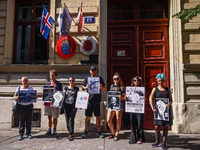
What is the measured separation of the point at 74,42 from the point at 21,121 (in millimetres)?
3122

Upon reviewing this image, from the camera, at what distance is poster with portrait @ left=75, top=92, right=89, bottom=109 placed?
4578 millimetres

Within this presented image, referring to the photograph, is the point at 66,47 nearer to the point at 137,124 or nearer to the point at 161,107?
the point at 137,124

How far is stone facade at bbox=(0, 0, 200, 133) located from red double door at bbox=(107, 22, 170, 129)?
35 cm

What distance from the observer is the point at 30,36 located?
6.76 meters

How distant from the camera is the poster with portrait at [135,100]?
14.0 feet

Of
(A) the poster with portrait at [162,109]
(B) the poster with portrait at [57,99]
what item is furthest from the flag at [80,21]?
(A) the poster with portrait at [162,109]

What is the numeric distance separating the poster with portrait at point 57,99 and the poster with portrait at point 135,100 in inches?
71.1

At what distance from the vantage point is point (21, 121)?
4.79m

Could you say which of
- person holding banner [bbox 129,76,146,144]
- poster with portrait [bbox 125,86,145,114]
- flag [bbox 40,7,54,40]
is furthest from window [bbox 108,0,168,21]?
poster with portrait [bbox 125,86,145,114]

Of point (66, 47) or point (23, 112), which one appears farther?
point (66, 47)

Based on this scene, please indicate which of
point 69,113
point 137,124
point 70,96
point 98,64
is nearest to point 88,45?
point 98,64

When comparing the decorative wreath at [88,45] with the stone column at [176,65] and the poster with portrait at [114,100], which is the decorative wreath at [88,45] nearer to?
the poster with portrait at [114,100]

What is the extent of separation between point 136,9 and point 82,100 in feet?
13.7

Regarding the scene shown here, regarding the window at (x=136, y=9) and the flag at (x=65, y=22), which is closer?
the flag at (x=65, y=22)
